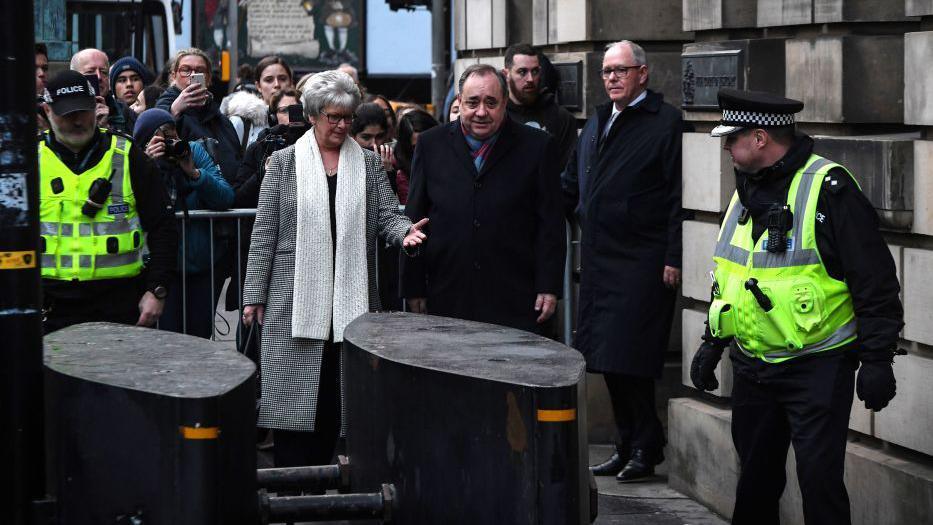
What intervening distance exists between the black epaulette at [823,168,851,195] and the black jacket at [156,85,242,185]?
423 centimetres

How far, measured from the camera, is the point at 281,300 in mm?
7086

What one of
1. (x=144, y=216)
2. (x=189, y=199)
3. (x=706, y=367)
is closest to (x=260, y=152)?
(x=189, y=199)

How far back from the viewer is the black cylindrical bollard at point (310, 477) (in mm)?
5883

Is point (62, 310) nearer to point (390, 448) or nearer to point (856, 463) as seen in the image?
point (390, 448)

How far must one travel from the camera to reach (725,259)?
5.91m

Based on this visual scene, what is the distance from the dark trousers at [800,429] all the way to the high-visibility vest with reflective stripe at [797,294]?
0.23 feet

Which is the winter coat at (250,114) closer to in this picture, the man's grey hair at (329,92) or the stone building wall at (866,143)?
the man's grey hair at (329,92)

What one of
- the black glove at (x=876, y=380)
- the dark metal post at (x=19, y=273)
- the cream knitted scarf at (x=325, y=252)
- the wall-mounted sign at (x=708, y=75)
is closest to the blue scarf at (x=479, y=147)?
the cream knitted scarf at (x=325, y=252)

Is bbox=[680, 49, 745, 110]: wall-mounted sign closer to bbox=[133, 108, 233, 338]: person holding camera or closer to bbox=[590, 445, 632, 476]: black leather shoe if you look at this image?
bbox=[590, 445, 632, 476]: black leather shoe

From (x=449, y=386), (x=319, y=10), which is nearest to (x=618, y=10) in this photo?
(x=449, y=386)

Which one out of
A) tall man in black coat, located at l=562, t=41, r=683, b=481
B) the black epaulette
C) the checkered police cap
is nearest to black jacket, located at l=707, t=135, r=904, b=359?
the black epaulette

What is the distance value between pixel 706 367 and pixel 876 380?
791 millimetres

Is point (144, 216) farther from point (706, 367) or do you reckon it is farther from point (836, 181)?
point (836, 181)

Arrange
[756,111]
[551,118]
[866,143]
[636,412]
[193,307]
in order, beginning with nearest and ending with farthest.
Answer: [756,111] < [866,143] < [636,412] < [193,307] < [551,118]
